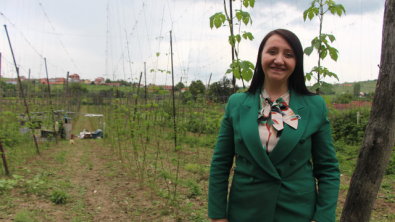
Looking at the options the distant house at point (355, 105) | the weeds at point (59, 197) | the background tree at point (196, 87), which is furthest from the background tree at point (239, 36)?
the distant house at point (355, 105)

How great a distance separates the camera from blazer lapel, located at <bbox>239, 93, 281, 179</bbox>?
1101 mm

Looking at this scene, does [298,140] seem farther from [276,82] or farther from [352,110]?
[352,110]

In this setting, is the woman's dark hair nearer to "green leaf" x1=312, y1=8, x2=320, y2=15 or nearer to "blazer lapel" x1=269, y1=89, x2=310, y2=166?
"blazer lapel" x1=269, y1=89, x2=310, y2=166

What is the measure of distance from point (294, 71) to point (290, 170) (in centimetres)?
42

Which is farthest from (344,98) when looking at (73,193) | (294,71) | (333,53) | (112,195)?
(294,71)

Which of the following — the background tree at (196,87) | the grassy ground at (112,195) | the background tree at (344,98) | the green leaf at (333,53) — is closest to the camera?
the green leaf at (333,53)

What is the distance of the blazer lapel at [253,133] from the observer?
3.61 feet

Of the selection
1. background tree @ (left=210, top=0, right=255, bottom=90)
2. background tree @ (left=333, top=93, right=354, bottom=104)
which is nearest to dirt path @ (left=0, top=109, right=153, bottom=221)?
background tree @ (left=210, top=0, right=255, bottom=90)

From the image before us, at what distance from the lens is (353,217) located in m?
1.54

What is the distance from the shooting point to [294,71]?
1.20 meters

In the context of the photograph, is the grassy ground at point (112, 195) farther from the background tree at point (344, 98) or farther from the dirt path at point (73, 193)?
the background tree at point (344, 98)

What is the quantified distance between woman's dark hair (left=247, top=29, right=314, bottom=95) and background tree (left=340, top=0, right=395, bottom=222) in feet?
1.58

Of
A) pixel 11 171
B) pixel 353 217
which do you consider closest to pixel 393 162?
pixel 353 217

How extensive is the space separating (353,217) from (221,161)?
0.88 m
